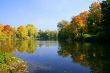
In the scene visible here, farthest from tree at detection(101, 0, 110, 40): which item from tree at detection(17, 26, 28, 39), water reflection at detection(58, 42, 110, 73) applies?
tree at detection(17, 26, 28, 39)

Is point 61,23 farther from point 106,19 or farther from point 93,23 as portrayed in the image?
point 106,19

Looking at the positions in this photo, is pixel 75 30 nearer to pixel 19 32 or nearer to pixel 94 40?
pixel 94 40

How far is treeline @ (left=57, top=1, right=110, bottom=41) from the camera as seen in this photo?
76481 mm

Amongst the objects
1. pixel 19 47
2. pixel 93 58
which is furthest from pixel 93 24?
pixel 93 58

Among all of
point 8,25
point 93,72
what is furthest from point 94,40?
point 8,25

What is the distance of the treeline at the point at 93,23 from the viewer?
76481 millimetres

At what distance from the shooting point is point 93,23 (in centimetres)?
9369

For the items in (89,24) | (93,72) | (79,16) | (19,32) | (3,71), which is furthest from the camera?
(19,32)

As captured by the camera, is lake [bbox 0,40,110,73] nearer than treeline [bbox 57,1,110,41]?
Yes

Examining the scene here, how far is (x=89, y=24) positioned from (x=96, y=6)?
7.57 m

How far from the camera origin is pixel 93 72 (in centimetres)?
2203

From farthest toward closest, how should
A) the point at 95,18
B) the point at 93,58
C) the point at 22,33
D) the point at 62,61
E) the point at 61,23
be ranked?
1. the point at 22,33
2. the point at 61,23
3. the point at 95,18
4. the point at 93,58
5. the point at 62,61

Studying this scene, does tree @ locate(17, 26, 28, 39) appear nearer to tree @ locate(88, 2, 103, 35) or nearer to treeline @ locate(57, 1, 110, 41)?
treeline @ locate(57, 1, 110, 41)

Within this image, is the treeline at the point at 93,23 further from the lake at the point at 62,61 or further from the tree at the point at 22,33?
the tree at the point at 22,33
